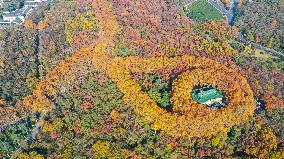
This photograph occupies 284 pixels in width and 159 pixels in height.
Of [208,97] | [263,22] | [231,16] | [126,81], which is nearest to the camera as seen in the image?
[208,97]

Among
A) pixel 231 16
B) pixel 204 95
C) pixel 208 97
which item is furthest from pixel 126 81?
pixel 231 16

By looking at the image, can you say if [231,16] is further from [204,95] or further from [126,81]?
[126,81]

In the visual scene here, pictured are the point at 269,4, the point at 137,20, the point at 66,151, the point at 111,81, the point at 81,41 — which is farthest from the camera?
the point at 269,4

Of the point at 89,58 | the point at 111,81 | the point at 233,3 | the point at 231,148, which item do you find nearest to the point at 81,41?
the point at 89,58

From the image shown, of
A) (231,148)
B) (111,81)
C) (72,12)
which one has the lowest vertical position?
(231,148)

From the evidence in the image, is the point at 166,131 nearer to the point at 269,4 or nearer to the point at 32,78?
the point at 32,78

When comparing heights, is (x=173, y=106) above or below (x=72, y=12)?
below

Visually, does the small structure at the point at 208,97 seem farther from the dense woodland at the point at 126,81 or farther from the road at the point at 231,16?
the road at the point at 231,16
